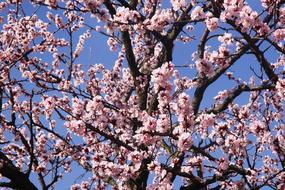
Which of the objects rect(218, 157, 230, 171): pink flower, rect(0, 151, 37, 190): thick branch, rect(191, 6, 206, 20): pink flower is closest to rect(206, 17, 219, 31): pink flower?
rect(191, 6, 206, 20): pink flower

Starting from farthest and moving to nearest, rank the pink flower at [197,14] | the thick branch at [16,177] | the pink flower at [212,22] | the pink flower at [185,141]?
the thick branch at [16,177] → the pink flower at [197,14] → the pink flower at [212,22] → the pink flower at [185,141]

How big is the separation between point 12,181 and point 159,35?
4.22 metres

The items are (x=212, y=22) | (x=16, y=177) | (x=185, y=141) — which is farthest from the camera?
(x=16, y=177)

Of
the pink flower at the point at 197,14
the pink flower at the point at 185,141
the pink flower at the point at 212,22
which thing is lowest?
the pink flower at the point at 185,141

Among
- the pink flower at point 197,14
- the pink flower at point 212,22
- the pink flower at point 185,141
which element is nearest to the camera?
the pink flower at point 185,141

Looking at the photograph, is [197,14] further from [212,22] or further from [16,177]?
[16,177]

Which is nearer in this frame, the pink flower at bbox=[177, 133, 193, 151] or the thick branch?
the pink flower at bbox=[177, 133, 193, 151]

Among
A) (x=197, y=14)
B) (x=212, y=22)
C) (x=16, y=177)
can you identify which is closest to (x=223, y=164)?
(x=212, y=22)

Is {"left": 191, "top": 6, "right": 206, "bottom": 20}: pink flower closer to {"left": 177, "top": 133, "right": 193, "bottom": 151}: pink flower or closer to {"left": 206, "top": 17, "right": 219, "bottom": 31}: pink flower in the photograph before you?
{"left": 206, "top": 17, "right": 219, "bottom": 31}: pink flower

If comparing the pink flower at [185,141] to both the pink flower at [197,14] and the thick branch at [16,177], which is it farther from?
the thick branch at [16,177]

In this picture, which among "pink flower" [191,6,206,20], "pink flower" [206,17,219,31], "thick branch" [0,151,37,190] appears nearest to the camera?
"pink flower" [206,17,219,31]

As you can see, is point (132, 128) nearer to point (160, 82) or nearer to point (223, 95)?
point (223, 95)

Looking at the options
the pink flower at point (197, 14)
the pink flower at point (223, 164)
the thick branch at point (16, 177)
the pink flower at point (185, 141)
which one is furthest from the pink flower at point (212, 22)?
the thick branch at point (16, 177)

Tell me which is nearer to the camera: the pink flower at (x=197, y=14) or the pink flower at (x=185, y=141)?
the pink flower at (x=185, y=141)
